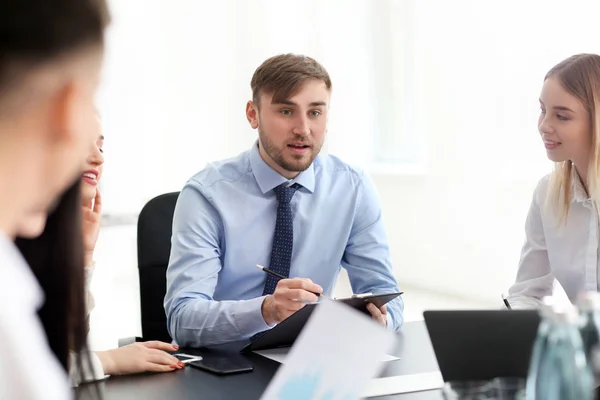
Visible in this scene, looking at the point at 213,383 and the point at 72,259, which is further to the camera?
the point at 213,383

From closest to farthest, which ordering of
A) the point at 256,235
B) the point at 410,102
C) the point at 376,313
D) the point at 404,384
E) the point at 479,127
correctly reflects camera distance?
the point at 404,384 < the point at 376,313 < the point at 256,235 < the point at 479,127 < the point at 410,102

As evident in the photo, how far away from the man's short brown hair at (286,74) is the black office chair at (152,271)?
0.51 m

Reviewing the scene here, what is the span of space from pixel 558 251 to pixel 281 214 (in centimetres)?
85

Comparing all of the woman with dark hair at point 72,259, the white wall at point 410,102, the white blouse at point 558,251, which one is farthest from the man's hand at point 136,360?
the white wall at point 410,102

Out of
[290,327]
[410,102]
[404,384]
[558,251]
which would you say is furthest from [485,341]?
[410,102]

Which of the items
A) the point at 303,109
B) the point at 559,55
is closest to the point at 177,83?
the point at 559,55

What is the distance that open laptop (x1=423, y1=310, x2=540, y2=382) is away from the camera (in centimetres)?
124

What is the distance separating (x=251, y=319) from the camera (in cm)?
192

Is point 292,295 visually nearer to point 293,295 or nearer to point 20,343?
point 293,295

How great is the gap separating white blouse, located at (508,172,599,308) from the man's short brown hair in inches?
31.7

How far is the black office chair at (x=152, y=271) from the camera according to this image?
7.52 ft

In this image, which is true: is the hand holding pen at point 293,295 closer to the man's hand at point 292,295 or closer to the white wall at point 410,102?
the man's hand at point 292,295

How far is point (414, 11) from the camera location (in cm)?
541

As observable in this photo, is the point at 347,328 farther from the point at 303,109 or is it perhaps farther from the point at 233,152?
the point at 233,152
